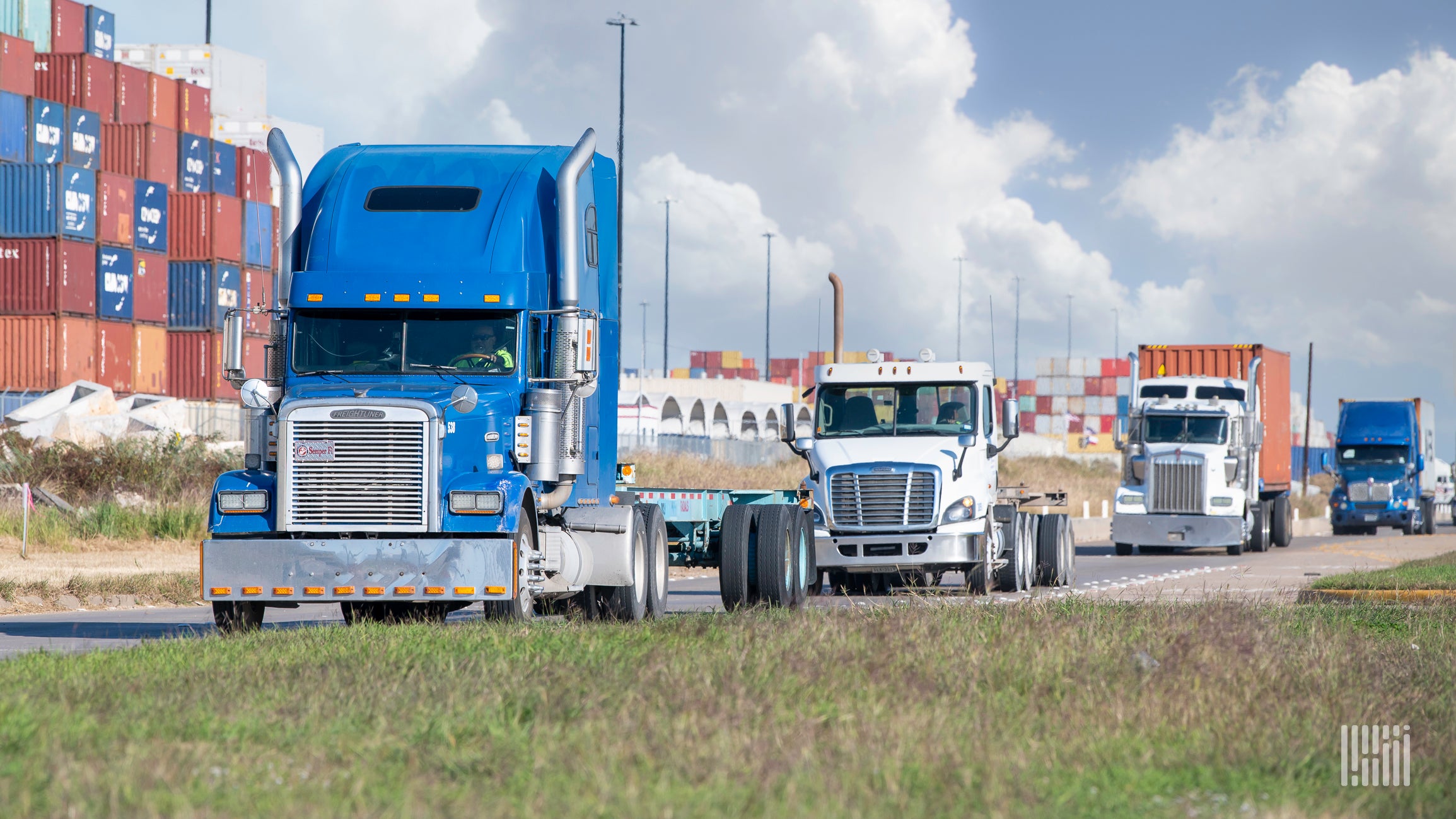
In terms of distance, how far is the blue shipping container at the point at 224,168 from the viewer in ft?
204

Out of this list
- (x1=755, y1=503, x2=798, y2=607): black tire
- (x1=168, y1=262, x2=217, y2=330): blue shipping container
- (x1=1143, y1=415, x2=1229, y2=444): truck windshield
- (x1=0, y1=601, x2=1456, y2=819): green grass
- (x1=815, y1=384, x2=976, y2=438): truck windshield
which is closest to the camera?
(x1=0, y1=601, x2=1456, y2=819): green grass

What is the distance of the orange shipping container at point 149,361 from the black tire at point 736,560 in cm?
4099

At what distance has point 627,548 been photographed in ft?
42.1

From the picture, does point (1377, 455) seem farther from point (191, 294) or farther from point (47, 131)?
point (47, 131)

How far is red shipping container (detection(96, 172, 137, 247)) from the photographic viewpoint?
50625 millimetres

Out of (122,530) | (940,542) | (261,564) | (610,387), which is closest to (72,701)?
(261,564)

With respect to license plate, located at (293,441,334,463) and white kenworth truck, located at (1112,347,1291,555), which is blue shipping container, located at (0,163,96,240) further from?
license plate, located at (293,441,334,463)

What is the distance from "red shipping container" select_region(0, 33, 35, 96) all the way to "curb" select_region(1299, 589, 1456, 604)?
163 ft

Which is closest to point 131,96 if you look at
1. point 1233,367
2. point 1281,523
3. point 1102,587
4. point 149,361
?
point 149,361

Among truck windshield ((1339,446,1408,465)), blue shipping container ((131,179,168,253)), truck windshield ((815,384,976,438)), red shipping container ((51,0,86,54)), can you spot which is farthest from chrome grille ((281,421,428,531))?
red shipping container ((51,0,86,54))

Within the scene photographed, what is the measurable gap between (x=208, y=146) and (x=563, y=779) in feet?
198

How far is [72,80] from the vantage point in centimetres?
5922

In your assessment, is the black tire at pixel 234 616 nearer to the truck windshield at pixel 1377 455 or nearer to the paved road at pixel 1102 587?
the paved road at pixel 1102 587

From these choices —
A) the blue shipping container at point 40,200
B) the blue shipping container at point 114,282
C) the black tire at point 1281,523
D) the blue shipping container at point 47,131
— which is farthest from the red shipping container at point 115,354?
the black tire at point 1281,523
